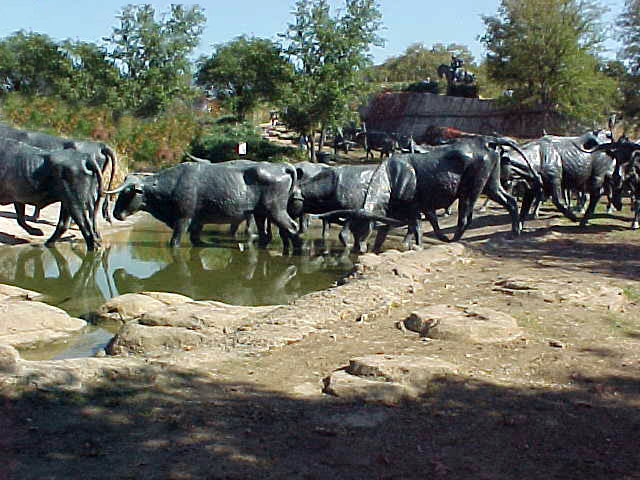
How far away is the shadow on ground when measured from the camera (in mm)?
3527

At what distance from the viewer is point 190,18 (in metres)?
33.3

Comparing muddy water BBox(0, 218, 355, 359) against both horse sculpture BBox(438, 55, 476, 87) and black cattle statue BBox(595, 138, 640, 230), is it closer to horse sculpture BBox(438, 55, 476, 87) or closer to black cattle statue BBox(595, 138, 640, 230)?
black cattle statue BBox(595, 138, 640, 230)

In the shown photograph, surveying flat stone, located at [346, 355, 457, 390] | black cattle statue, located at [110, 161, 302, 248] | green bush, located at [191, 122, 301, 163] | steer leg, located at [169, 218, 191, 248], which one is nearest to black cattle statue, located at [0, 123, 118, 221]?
black cattle statue, located at [110, 161, 302, 248]

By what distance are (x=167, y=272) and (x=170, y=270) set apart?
174 millimetres

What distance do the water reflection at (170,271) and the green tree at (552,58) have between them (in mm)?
26995

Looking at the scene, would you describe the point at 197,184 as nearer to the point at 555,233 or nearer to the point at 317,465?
the point at 555,233

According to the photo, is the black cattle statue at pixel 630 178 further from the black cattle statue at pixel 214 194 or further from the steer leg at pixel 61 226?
the steer leg at pixel 61 226

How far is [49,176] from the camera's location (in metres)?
12.2

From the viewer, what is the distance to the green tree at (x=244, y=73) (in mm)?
30062

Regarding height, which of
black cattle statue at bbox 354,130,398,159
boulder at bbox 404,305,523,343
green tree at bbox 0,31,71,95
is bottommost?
boulder at bbox 404,305,523,343

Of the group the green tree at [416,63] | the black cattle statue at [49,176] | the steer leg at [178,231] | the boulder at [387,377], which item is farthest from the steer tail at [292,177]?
the green tree at [416,63]

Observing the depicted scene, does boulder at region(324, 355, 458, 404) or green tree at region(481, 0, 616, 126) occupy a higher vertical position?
green tree at region(481, 0, 616, 126)

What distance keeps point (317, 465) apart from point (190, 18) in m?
32.4

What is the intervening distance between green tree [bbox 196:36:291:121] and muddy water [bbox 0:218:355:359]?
16924 millimetres
